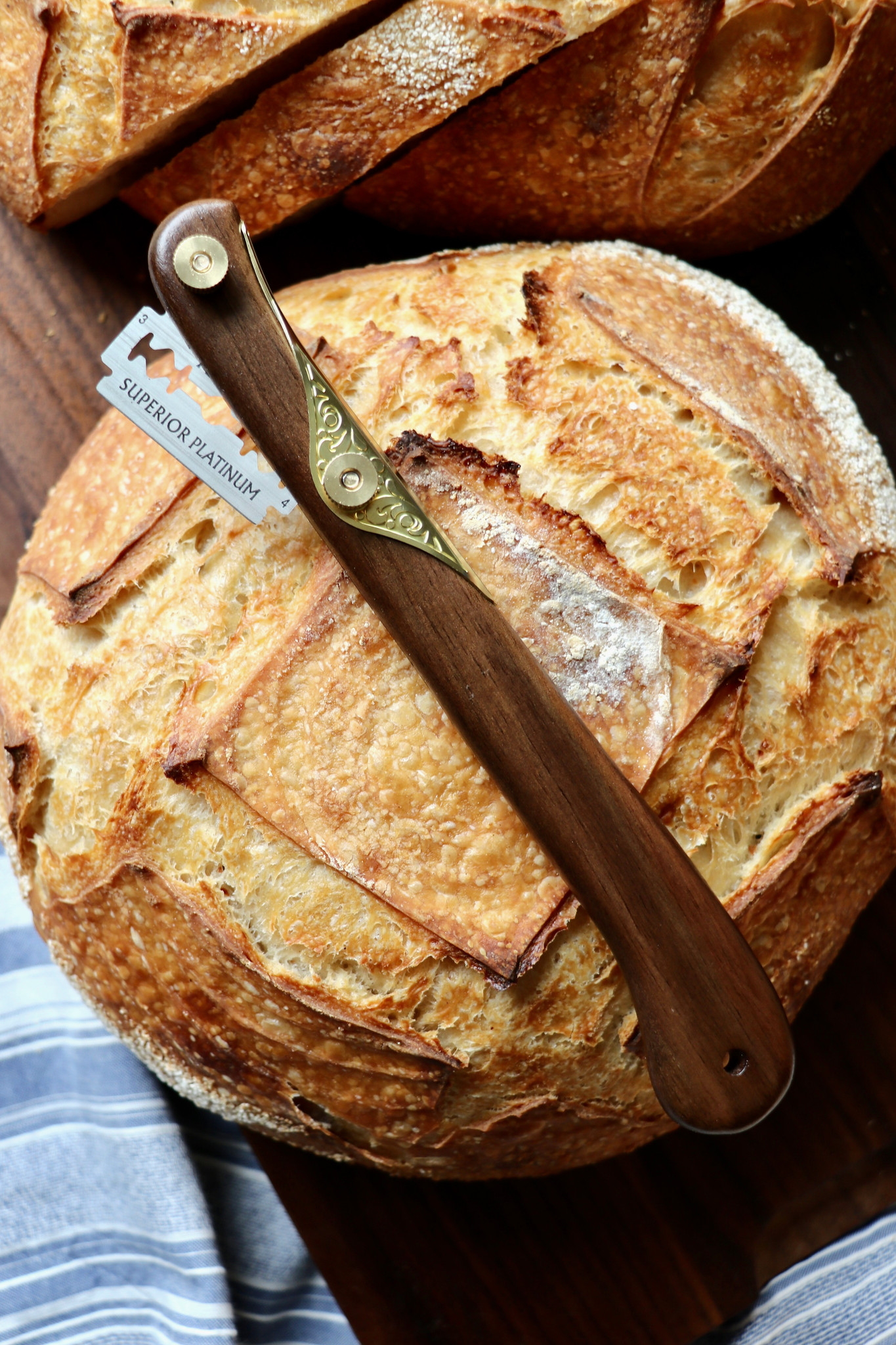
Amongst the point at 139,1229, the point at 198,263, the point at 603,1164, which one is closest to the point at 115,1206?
the point at 139,1229

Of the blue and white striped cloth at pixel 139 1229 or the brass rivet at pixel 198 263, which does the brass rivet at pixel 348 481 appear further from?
the blue and white striped cloth at pixel 139 1229

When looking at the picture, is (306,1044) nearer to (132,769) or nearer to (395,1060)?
(395,1060)

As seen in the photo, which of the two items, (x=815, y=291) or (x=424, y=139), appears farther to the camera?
(x=815, y=291)

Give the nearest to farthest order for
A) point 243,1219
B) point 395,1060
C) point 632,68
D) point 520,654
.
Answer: point 520,654, point 395,1060, point 632,68, point 243,1219

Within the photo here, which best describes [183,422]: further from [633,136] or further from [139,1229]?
[139,1229]

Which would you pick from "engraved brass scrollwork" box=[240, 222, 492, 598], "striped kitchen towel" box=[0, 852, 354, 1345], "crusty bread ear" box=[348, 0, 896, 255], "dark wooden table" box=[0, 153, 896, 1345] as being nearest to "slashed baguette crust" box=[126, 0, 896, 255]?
"crusty bread ear" box=[348, 0, 896, 255]

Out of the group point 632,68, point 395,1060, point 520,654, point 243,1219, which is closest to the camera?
point 520,654

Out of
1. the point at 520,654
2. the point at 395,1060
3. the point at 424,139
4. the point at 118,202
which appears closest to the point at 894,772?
the point at 520,654

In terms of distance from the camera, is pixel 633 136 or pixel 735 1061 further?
pixel 633 136
